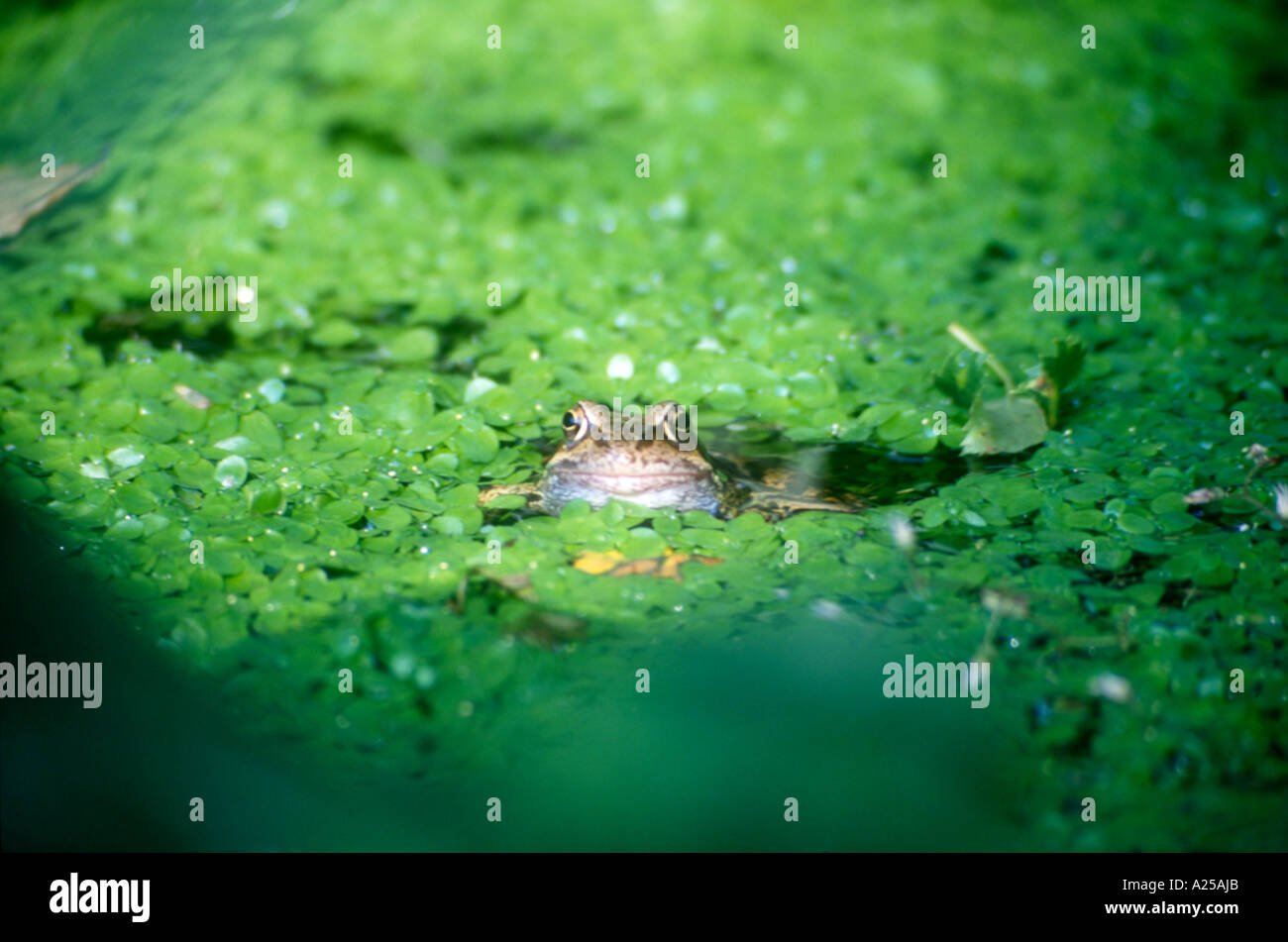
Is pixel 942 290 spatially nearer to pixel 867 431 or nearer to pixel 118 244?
pixel 867 431

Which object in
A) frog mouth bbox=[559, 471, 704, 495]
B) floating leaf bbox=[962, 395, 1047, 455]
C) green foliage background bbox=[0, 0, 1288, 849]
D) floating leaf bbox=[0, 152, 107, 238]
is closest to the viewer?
green foliage background bbox=[0, 0, 1288, 849]
